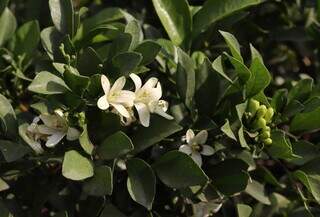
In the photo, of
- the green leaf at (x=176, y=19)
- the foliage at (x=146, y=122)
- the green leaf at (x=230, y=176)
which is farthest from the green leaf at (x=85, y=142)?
the green leaf at (x=176, y=19)

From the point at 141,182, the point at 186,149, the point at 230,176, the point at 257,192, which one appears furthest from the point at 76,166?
the point at 257,192

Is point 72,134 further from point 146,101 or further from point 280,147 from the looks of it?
point 280,147

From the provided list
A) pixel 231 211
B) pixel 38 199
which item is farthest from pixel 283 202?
pixel 38 199

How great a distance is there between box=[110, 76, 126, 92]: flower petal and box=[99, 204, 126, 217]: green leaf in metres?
0.28

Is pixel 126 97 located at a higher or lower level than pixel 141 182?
higher

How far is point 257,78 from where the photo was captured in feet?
4.77

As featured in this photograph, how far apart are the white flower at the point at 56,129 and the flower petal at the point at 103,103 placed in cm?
9

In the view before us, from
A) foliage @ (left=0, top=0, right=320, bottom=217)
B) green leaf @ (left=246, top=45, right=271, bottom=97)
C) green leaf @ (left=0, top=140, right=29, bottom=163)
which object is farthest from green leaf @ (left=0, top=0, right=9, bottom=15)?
green leaf @ (left=246, top=45, right=271, bottom=97)

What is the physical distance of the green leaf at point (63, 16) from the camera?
1.58 m

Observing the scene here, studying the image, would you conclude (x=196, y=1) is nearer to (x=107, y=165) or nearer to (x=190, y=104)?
(x=190, y=104)

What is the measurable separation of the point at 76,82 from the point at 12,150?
21cm

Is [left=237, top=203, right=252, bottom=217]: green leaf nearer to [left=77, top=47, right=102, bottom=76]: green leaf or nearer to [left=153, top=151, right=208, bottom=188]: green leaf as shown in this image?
[left=153, top=151, right=208, bottom=188]: green leaf

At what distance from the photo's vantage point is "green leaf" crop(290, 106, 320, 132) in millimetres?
1519

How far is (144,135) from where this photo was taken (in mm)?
1438
